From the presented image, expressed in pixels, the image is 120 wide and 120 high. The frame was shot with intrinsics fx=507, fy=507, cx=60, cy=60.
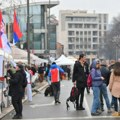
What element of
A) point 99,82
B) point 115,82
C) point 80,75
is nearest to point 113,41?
point 80,75

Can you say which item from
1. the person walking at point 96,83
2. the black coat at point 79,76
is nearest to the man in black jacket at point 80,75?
the black coat at point 79,76

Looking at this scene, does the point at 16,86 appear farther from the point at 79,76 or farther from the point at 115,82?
the point at 115,82

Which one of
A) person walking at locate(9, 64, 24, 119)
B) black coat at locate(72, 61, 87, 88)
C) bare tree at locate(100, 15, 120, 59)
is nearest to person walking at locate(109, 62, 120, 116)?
black coat at locate(72, 61, 87, 88)

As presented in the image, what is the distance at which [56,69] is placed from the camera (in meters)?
20.2

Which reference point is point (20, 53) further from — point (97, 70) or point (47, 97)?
point (97, 70)

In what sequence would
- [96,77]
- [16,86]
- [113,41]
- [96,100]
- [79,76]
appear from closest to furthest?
1. [16,86]
2. [96,100]
3. [96,77]
4. [79,76]
5. [113,41]

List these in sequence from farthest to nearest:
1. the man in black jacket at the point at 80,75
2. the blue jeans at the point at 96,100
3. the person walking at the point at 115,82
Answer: the man in black jacket at the point at 80,75 < the blue jeans at the point at 96,100 < the person walking at the point at 115,82

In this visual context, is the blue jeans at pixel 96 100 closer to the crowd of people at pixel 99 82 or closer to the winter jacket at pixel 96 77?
the crowd of people at pixel 99 82

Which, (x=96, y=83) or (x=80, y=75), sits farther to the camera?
(x=80, y=75)

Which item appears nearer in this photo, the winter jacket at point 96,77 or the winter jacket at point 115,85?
the winter jacket at point 115,85

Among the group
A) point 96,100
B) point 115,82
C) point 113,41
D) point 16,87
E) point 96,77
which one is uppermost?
point 113,41

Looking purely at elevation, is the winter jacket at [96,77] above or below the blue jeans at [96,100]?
above

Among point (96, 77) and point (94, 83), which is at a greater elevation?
point (96, 77)

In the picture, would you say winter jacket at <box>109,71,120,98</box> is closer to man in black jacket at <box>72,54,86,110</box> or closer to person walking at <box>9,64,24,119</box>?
man in black jacket at <box>72,54,86,110</box>
